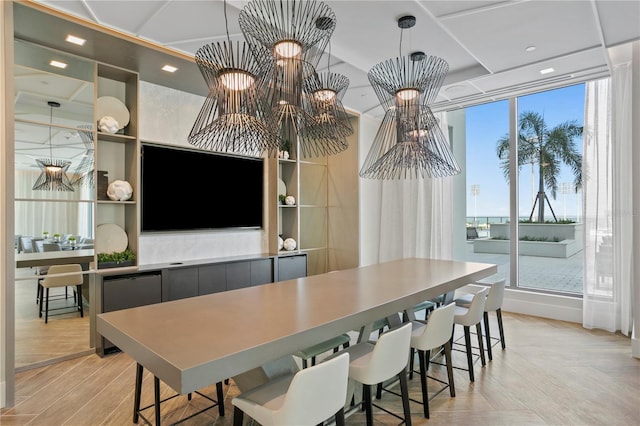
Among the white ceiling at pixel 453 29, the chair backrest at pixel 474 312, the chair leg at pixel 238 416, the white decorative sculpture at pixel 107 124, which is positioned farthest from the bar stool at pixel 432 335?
the white decorative sculpture at pixel 107 124

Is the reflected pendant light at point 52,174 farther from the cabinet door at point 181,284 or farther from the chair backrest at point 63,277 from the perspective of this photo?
the cabinet door at point 181,284

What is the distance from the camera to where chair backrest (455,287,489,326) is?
3.03 metres

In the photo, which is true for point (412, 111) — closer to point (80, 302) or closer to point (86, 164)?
point (86, 164)

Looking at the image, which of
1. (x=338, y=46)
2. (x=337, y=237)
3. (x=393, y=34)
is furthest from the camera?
(x=337, y=237)

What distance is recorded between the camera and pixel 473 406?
2674mm

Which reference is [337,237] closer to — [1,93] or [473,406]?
[473,406]

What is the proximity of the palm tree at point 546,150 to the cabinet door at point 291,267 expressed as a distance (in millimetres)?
3241

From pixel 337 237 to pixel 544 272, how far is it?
306 cm

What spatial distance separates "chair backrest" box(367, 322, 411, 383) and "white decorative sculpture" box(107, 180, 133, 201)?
3179 mm

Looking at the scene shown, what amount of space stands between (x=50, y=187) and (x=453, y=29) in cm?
390

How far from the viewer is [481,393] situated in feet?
9.40

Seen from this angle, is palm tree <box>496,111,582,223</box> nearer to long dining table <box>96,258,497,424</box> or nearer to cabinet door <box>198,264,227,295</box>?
long dining table <box>96,258,497,424</box>

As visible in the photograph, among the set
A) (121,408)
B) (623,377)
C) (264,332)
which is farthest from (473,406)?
(121,408)

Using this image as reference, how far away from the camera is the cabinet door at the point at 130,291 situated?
11.8 feet
